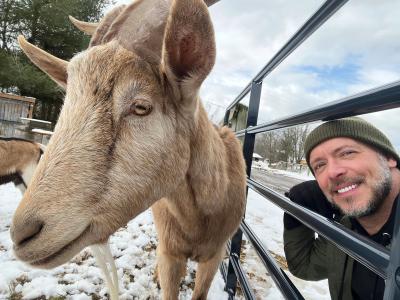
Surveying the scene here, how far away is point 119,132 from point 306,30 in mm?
1113

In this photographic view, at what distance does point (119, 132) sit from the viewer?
4.36 ft

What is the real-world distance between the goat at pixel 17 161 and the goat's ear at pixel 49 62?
4327mm

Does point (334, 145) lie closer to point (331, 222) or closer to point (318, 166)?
point (318, 166)

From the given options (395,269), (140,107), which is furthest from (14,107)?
(395,269)

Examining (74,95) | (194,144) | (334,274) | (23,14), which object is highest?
(23,14)

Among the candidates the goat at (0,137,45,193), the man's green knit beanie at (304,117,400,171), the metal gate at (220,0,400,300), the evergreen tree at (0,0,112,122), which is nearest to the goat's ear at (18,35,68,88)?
the metal gate at (220,0,400,300)

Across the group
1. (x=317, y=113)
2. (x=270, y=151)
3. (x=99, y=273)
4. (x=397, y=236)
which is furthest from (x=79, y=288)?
(x=397, y=236)

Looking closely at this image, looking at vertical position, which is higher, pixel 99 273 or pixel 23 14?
pixel 23 14

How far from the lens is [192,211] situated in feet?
6.63

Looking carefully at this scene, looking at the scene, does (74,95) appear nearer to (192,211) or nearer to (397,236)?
(192,211)

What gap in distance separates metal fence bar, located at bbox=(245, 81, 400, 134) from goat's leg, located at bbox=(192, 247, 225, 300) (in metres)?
1.56

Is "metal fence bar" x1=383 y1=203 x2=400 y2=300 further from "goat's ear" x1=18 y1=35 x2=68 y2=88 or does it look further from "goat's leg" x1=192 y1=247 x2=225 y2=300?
"goat's leg" x1=192 y1=247 x2=225 y2=300

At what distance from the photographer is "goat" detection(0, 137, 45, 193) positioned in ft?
18.0

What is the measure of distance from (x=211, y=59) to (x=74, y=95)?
61 cm
